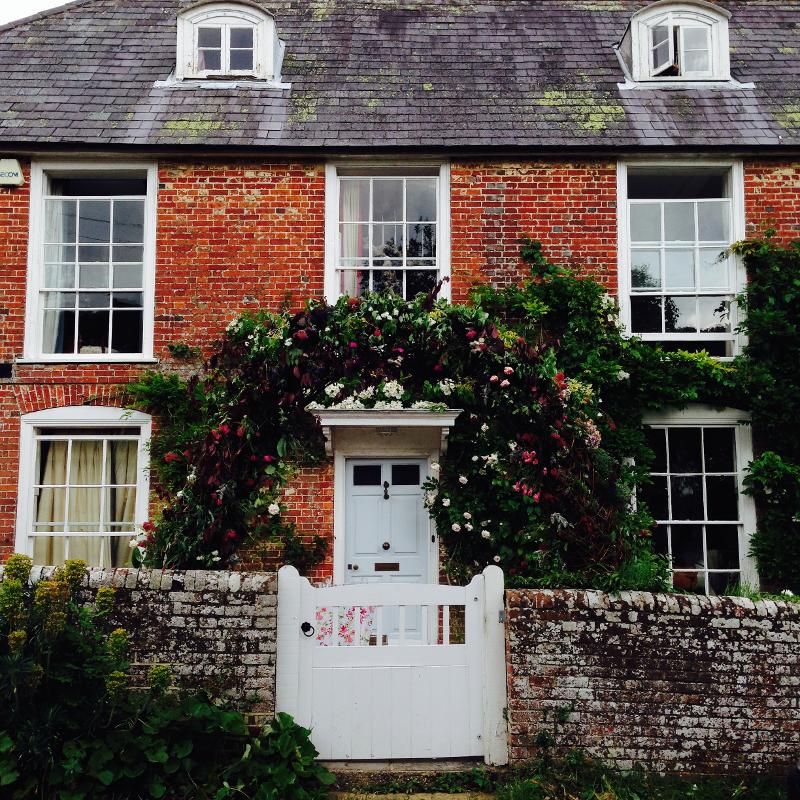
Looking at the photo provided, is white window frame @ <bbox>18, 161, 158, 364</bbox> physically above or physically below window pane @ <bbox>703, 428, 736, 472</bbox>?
above

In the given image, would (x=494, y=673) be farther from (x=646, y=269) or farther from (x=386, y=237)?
(x=646, y=269)

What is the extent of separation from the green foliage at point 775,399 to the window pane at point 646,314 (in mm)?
942

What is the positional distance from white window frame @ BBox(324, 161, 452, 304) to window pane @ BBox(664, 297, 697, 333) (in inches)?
105

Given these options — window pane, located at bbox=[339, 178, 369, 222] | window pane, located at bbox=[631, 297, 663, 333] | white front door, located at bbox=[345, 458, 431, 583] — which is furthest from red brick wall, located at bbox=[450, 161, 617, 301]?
white front door, located at bbox=[345, 458, 431, 583]

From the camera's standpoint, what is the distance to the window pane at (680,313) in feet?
31.1

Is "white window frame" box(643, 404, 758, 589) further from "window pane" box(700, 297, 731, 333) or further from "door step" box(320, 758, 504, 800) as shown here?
"door step" box(320, 758, 504, 800)

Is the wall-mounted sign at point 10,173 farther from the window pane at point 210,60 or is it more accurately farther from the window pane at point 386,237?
the window pane at point 386,237

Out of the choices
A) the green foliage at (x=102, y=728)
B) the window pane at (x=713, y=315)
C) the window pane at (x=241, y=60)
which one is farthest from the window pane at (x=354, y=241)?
the green foliage at (x=102, y=728)

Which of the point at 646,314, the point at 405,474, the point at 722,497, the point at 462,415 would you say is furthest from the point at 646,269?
the point at 405,474

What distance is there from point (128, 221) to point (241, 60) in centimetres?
271

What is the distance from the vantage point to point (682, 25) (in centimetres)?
1039

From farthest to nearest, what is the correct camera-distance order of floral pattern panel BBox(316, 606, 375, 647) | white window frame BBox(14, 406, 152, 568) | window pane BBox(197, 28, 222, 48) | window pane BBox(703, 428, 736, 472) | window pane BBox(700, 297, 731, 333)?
window pane BBox(197, 28, 222, 48) → window pane BBox(700, 297, 731, 333) → window pane BBox(703, 428, 736, 472) → white window frame BBox(14, 406, 152, 568) → floral pattern panel BBox(316, 606, 375, 647)

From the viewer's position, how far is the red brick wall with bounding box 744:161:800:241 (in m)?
9.42

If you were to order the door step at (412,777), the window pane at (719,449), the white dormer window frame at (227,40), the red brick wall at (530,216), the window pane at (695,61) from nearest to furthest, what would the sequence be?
the door step at (412,777), the window pane at (719,449), the red brick wall at (530,216), the white dormer window frame at (227,40), the window pane at (695,61)
